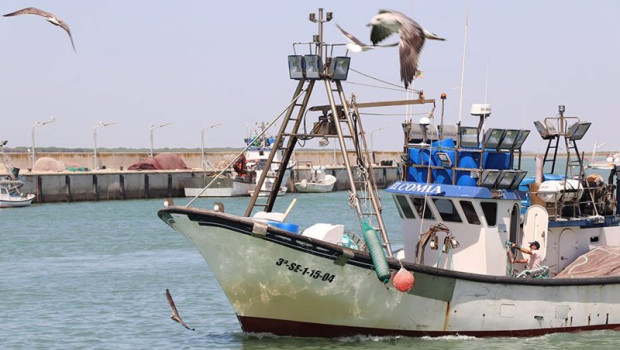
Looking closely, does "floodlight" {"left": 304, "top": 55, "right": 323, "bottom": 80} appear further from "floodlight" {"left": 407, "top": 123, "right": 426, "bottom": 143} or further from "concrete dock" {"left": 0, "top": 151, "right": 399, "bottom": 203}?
"concrete dock" {"left": 0, "top": 151, "right": 399, "bottom": 203}

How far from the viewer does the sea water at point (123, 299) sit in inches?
757

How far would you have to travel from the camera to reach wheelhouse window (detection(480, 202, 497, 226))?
19188mm

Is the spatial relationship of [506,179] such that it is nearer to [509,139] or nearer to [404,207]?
[509,139]

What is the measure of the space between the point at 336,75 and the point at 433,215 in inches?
128

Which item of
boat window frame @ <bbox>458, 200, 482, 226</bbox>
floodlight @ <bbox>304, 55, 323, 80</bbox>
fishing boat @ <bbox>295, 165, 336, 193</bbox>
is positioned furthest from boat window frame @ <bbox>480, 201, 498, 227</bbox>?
fishing boat @ <bbox>295, 165, 336, 193</bbox>

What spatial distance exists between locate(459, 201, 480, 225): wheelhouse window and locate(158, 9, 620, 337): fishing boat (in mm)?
19

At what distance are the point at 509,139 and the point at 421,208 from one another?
2130 millimetres

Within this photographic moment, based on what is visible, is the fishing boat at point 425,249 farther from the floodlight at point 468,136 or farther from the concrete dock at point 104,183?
the concrete dock at point 104,183

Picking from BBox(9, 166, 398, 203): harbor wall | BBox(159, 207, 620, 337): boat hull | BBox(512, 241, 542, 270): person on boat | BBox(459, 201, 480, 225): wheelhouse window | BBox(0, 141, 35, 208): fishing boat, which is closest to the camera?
BBox(159, 207, 620, 337): boat hull

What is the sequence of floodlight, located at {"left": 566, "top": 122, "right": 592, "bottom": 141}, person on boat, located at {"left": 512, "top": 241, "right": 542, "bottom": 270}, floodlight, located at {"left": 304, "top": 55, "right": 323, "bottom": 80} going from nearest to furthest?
floodlight, located at {"left": 304, "top": 55, "right": 323, "bottom": 80}, person on boat, located at {"left": 512, "top": 241, "right": 542, "bottom": 270}, floodlight, located at {"left": 566, "top": 122, "right": 592, "bottom": 141}

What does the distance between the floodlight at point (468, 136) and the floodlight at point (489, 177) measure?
57cm

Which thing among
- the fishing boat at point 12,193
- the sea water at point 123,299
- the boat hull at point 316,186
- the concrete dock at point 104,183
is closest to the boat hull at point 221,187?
the concrete dock at point 104,183

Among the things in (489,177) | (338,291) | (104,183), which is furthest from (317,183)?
(338,291)

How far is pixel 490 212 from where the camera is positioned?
63.2ft
